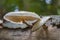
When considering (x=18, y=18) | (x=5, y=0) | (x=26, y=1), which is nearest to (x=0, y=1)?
(x=5, y=0)

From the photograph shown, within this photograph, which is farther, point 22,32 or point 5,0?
point 5,0

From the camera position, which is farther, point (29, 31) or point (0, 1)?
point (0, 1)

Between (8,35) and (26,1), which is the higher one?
(26,1)

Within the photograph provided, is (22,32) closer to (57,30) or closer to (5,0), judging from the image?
(57,30)

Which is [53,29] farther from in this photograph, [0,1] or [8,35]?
[0,1]

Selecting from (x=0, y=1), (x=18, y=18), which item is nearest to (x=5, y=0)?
(x=0, y=1)

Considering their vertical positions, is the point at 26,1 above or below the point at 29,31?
above

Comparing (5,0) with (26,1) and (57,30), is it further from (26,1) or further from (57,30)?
(57,30)
